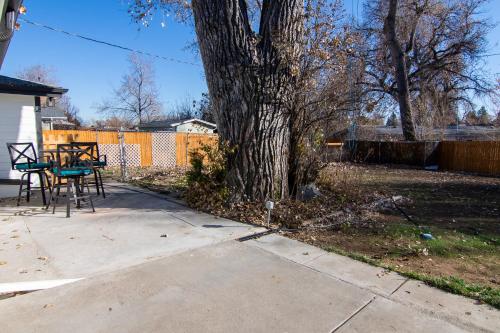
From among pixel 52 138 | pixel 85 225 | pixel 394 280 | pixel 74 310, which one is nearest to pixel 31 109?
pixel 52 138

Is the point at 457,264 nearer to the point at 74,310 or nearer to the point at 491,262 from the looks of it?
the point at 491,262

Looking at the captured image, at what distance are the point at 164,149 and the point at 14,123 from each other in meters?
8.00

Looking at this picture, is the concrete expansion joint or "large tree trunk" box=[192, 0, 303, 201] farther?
"large tree trunk" box=[192, 0, 303, 201]

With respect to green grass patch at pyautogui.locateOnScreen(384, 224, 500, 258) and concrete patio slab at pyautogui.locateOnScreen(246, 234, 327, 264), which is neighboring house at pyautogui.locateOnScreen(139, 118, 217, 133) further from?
concrete patio slab at pyautogui.locateOnScreen(246, 234, 327, 264)

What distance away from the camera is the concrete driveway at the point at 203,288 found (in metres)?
2.48

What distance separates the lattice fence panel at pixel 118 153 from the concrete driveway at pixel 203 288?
10197 mm

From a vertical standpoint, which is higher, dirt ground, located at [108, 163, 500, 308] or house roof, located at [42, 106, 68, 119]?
house roof, located at [42, 106, 68, 119]

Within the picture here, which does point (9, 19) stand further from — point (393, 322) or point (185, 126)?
point (185, 126)

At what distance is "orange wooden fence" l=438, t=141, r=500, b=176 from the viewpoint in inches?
558

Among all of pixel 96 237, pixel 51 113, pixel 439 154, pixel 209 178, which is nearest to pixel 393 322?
pixel 96 237

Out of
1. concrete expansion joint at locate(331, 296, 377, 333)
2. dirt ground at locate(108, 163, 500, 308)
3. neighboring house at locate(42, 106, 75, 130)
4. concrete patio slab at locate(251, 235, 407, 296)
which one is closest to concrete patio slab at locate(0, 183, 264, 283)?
concrete patio slab at locate(251, 235, 407, 296)

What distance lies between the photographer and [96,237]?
4328 mm

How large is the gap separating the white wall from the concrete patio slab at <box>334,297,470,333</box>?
27.1 feet

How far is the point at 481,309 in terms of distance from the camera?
271 centimetres
